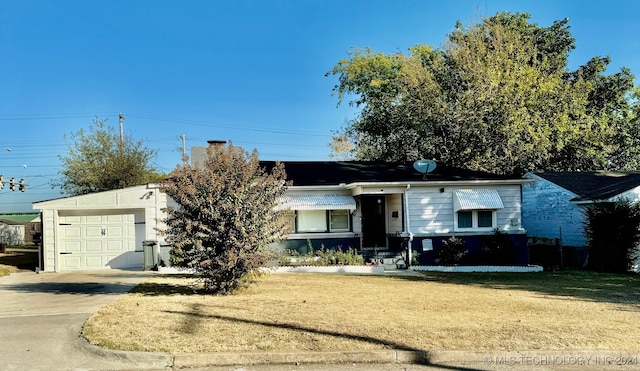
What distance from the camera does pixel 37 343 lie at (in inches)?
265

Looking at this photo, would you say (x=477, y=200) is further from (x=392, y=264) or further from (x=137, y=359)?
(x=137, y=359)

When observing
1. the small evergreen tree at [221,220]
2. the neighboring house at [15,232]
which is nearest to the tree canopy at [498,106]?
the small evergreen tree at [221,220]

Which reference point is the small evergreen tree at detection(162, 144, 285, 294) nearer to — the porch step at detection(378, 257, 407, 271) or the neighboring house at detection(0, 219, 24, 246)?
the porch step at detection(378, 257, 407, 271)

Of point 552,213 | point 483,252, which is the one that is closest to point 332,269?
point 483,252

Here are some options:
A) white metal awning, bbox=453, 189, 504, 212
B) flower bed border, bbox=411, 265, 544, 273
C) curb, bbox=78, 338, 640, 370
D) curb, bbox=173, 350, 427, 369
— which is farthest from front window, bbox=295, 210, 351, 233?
curb, bbox=173, 350, 427, 369

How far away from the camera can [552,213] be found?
22.3 m

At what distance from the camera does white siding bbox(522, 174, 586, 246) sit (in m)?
20.8

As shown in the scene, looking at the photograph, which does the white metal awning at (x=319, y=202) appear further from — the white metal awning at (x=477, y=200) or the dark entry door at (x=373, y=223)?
the white metal awning at (x=477, y=200)

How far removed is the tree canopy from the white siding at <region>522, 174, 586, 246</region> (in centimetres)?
329

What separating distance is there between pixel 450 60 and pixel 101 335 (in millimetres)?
25700

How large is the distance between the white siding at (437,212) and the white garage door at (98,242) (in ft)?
33.5

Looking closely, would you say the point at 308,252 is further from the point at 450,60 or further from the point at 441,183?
the point at 450,60

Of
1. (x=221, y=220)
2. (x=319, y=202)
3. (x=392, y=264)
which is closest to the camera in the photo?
(x=221, y=220)

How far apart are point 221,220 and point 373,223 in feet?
33.2
